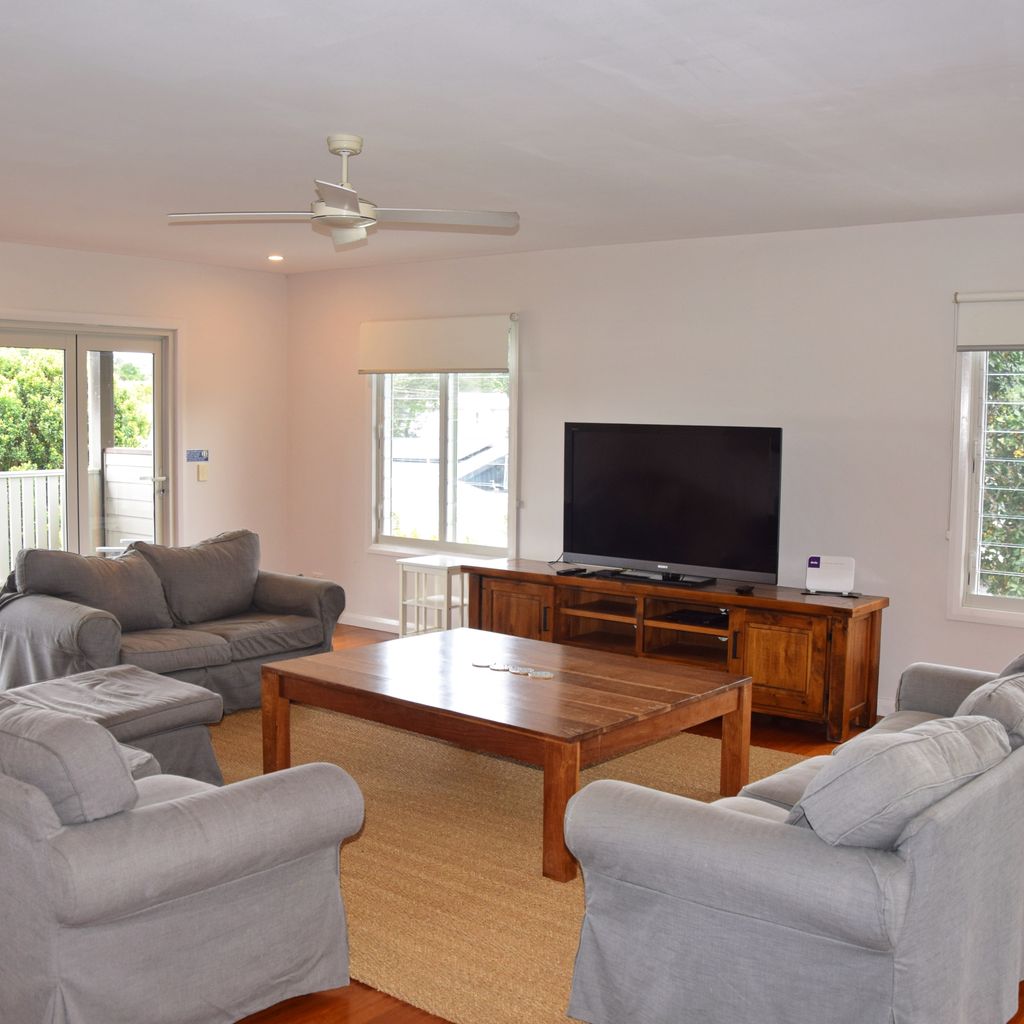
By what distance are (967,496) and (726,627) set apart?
1.34 m

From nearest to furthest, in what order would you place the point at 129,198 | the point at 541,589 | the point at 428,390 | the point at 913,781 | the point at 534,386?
1. the point at 913,781
2. the point at 129,198
3. the point at 541,589
4. the point at 534,386
5. the point at 428,390

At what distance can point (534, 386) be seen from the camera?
702cm

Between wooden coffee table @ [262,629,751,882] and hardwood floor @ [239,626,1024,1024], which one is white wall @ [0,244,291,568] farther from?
hardwood floor @ [239,626,1024,1024]

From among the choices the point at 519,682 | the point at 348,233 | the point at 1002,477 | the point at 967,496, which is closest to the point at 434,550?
the point at 519,682

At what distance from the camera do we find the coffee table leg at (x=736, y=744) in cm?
446

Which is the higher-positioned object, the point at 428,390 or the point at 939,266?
the point at 939,266

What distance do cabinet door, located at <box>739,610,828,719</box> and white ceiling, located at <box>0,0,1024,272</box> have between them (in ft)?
6.50

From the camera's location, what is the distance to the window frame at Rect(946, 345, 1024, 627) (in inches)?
217

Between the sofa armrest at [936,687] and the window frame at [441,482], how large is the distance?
337cm

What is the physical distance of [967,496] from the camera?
5531mm

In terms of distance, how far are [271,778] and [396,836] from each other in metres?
1.35

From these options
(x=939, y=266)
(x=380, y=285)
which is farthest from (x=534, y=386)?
(x=939, y=266)

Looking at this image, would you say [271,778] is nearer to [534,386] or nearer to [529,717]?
[529,717]

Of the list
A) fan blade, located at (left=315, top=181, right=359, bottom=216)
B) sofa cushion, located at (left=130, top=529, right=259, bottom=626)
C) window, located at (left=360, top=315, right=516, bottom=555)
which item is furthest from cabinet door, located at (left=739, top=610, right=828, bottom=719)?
fan blade, located at (left=315, top=181, right=359, bottom=216)
